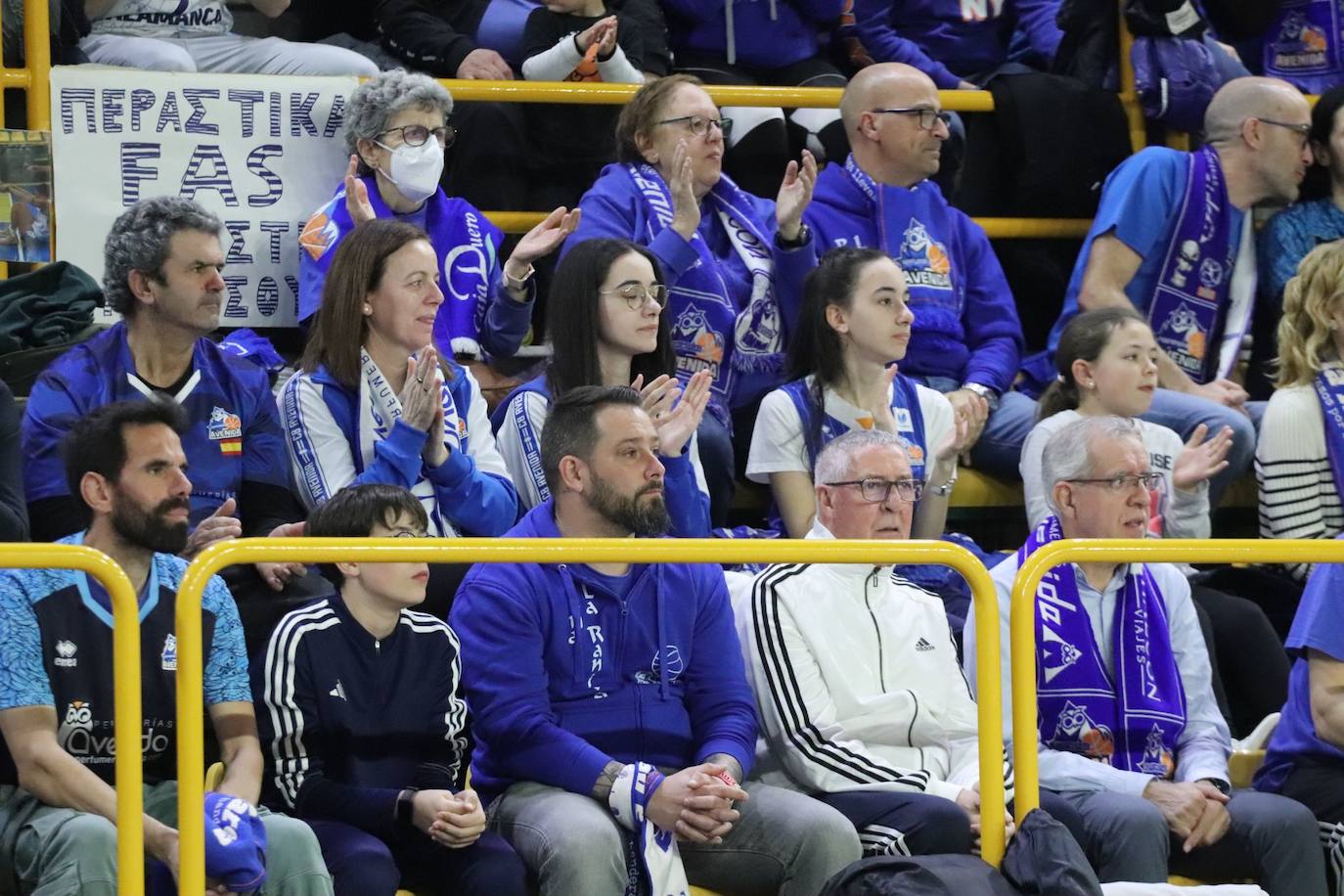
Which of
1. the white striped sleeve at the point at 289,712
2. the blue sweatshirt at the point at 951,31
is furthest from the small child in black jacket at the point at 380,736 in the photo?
the blue sweatshirt at the point at 951,31

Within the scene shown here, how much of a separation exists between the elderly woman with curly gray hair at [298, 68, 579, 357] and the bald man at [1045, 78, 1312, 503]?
1731mm

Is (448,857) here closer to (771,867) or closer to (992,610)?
(771,867)

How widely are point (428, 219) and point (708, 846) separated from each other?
7.66ft

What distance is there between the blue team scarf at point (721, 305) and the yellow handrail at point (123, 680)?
253 cm

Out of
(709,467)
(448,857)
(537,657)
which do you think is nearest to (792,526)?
(709,467)

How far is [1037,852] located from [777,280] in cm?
260

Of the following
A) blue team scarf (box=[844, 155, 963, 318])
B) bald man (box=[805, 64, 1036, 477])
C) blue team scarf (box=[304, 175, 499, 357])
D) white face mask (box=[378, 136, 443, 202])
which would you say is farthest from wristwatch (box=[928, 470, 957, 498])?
white face mask (box=[378, 136, 443, 202])

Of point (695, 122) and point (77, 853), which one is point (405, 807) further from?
point (695, 122)

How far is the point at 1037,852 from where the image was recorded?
3541 millimetres

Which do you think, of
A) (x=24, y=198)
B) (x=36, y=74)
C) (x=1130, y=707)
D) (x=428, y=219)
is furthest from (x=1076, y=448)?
(x=36, y=74)

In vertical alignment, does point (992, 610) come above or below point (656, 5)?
below

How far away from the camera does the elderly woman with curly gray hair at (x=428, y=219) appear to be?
5.52m

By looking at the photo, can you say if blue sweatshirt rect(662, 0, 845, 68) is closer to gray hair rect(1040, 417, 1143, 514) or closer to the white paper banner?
the white paper banner

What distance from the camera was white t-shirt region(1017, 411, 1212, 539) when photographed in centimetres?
544
